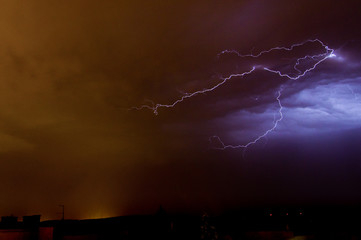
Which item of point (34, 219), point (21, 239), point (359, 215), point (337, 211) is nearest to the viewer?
point (21, 239)

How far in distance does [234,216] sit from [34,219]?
19.7 meters

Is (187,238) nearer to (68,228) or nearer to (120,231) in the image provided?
(120,231)

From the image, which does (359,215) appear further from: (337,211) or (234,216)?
(234,216)

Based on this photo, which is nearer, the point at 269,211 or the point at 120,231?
the point at 120,231

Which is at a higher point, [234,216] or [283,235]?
[234,216]

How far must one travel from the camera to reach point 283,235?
62.2 ft

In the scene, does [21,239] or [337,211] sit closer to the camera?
[21,239]

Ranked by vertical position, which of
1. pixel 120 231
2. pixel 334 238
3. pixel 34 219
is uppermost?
pixel 34 219

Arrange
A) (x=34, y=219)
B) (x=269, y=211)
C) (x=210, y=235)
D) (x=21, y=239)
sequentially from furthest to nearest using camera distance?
(x=269, y=211) < (x=34, y=219) < (x=21, y=239) < (x=210, y=235)

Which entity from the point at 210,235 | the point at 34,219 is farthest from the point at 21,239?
the point at 210,235

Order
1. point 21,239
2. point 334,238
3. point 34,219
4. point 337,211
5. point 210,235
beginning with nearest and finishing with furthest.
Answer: point 334,238, point 210,235, point 21,239, point 34,219, point 337,211

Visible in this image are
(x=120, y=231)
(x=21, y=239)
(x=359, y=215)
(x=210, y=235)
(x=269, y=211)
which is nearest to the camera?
(x=210, y=235)

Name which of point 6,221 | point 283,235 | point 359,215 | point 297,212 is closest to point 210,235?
point 283,235

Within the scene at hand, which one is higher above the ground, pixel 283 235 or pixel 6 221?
pixel 6 221
